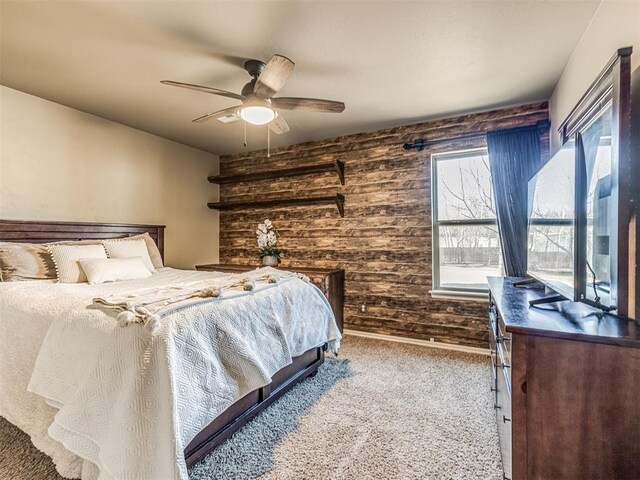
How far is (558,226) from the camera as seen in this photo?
173 cm

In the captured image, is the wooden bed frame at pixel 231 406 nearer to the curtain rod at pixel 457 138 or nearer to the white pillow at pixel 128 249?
the white pillow at pixel 128 249

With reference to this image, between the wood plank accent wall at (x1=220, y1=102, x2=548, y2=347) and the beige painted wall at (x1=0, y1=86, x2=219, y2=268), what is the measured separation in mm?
1171

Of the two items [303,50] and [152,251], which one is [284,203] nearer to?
[152,251]

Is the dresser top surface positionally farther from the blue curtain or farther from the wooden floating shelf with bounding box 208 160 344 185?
the wooden floating shelf with bounding box 208 160 344 185

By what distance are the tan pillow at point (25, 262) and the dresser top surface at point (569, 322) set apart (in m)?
3.47

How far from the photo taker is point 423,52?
2.31 meters

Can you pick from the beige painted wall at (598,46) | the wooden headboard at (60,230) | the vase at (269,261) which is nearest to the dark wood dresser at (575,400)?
the beige painted wall at (598,46)

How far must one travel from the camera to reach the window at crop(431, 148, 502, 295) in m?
3.50

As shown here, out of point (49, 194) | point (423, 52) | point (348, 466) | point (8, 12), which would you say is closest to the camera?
point (348, 466)

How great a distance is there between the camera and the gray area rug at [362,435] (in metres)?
1.67

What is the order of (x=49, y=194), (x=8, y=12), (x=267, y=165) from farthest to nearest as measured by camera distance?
(x=267, y=165), (x=49, y=194), (x=8, y=12)

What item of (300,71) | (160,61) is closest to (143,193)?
(160,61)

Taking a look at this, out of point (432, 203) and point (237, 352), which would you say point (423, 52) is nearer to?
point (432, 203)

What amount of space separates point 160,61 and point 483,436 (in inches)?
138
